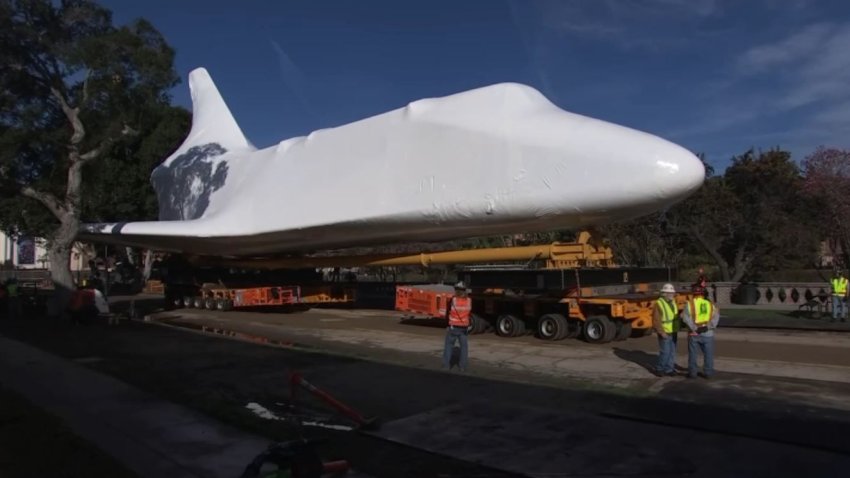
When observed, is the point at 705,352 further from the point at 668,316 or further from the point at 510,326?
the point at 510,326

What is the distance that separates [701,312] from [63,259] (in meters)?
18.5

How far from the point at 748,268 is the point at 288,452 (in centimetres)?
2932

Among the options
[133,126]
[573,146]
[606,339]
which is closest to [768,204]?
[606,339]

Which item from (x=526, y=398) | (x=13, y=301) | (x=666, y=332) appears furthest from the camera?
(x=13, y=301)

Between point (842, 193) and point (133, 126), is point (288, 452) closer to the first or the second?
point (133, 126)

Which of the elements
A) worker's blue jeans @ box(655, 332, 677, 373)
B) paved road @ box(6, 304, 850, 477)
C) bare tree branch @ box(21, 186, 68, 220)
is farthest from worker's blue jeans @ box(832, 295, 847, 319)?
bare tree branch @ box(21, 186, 68, 220)

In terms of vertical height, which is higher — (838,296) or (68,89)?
(68,89)

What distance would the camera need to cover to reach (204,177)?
25.2 metres

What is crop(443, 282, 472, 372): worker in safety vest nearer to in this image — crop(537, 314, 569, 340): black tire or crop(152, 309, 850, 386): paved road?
crop(152, 309, 850, 386): paved road

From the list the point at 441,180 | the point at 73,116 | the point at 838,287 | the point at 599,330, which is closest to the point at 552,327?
the point at 599,330

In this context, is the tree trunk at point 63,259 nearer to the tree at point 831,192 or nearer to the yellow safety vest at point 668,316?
the yellow safety vest at point 668,316

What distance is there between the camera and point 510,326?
1622cm

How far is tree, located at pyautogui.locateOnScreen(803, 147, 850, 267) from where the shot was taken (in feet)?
81.9

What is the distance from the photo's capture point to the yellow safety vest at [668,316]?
34.2 ft
